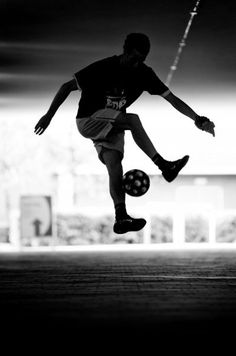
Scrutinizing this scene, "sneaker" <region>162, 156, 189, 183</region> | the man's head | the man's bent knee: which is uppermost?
the man's head

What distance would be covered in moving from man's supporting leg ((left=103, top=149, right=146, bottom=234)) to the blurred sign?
11.8 metres

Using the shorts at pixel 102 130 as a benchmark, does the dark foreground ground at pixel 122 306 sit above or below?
below

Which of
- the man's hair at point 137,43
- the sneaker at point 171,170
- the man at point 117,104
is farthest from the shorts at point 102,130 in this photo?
the man's hair at point 137,43

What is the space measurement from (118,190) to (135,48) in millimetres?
1348

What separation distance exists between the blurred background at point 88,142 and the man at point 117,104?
3.78 m

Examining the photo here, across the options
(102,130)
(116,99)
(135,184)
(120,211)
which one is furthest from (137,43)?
(120,211)

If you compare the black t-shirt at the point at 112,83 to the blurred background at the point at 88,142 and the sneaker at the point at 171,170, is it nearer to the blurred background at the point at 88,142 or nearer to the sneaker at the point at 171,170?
the sneaker at the point at 171,170

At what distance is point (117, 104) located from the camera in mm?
6469

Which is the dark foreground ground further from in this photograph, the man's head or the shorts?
the man's head

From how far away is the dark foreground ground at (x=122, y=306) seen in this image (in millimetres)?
4035

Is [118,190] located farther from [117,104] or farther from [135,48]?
[135,48]

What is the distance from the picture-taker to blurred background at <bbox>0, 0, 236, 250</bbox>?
11125 mm

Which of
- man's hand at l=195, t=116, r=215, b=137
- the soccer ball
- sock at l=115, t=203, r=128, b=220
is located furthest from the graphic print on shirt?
sock at l=115, t=203, r=128, b=220

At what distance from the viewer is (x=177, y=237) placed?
25125 mm
